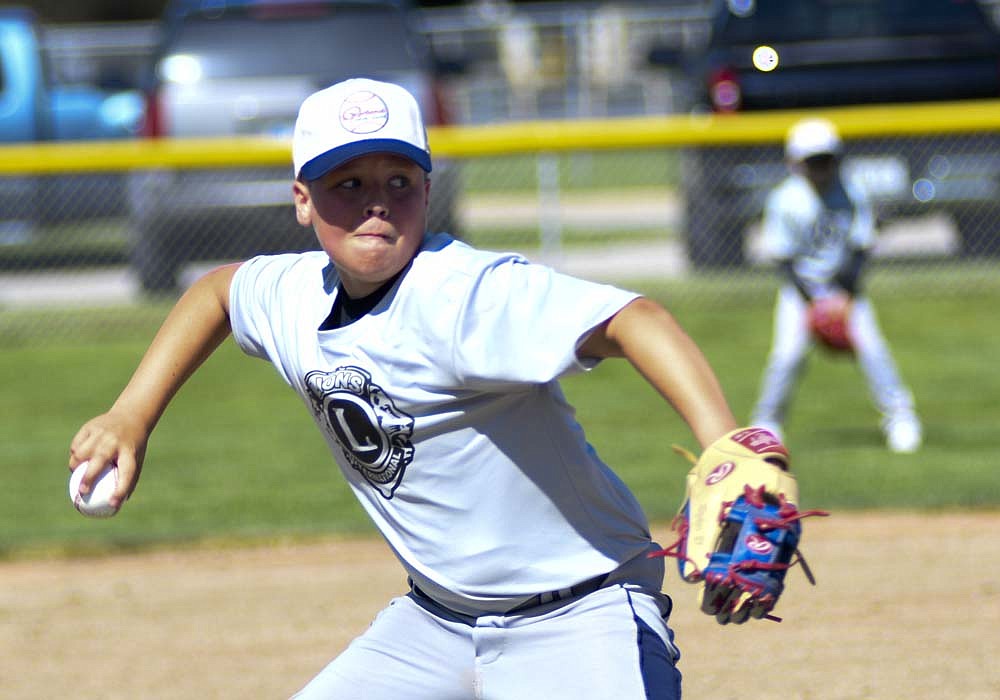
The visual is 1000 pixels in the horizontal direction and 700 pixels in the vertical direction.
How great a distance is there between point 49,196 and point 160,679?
7.49 meters

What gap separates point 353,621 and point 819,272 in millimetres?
3427

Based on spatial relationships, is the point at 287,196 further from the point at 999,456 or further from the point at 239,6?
the point at 999,456

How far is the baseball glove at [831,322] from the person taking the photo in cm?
733

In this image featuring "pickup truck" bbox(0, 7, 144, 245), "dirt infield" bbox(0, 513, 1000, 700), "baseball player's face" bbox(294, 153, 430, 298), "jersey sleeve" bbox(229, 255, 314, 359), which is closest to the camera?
"baseball player's face" bbox(294, 153, 430, 298)

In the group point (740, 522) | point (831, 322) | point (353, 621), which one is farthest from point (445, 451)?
point (831, 322)

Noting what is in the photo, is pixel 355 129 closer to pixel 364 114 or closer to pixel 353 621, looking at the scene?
pixel 364 114

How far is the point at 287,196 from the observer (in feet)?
36.1

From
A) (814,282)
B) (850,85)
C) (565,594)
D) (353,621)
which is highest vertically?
(850,85)

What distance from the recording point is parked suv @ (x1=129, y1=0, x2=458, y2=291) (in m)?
11.1

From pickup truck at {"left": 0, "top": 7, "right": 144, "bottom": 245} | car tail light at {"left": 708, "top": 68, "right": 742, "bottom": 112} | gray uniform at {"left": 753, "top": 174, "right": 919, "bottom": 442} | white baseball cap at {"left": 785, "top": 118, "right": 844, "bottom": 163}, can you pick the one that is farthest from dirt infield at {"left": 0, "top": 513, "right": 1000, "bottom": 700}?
pickup truck at {"left": 0, "top": 7, "right": 144, "bottom": 245}

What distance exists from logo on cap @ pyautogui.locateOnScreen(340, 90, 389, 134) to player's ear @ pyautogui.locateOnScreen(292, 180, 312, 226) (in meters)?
0.19

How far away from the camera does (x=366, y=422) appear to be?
9.95ft

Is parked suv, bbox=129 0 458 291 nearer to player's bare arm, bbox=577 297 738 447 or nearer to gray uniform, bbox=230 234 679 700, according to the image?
gray uniform, bbox=230 234 679 700

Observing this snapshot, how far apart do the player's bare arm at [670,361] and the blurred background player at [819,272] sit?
16.1 ft
